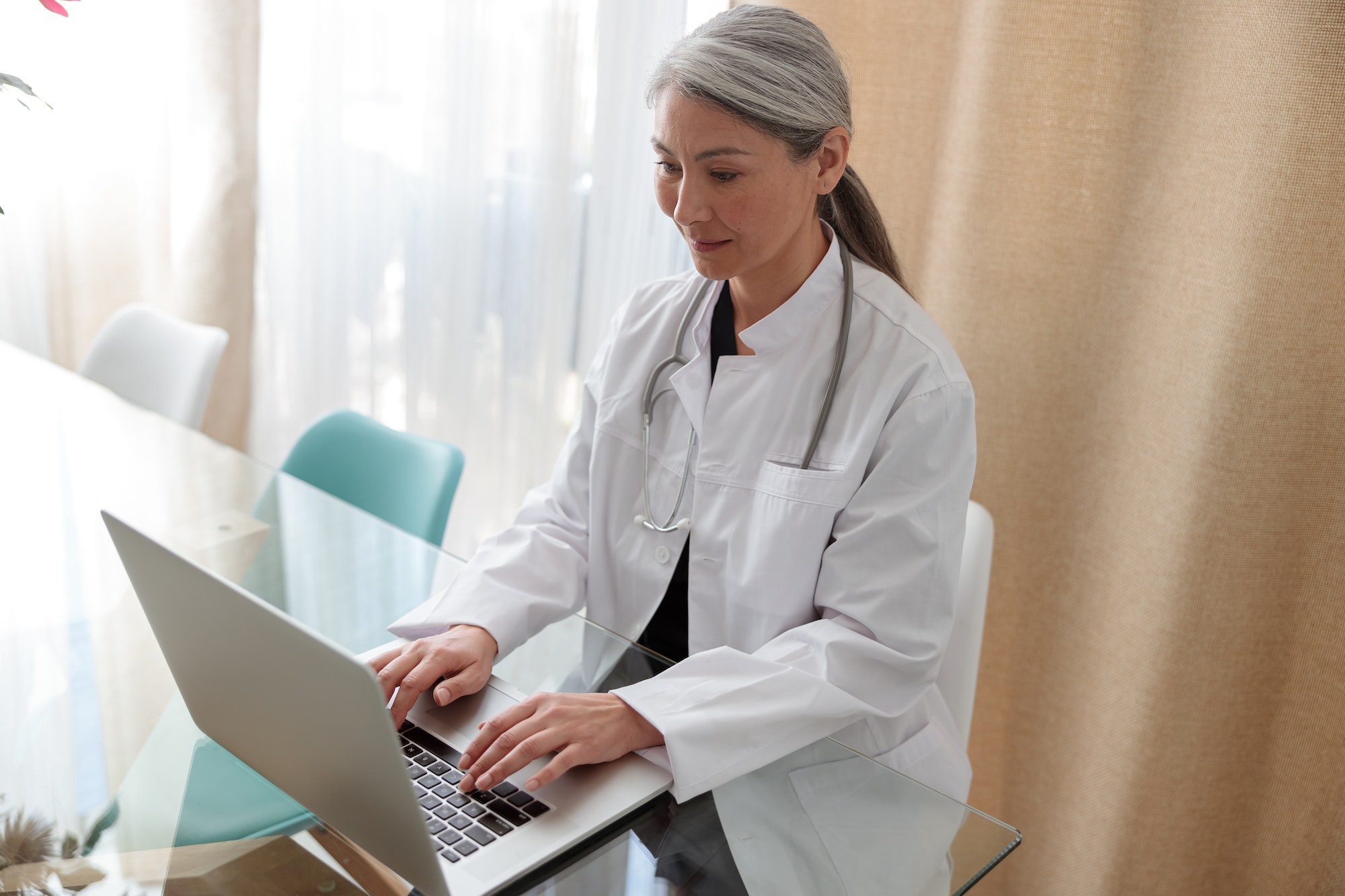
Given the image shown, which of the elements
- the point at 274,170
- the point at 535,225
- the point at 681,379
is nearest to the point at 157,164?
the point at 274,170

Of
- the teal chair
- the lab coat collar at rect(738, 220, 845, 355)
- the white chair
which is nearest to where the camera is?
the lab coat collar at rect(738, 220, 845, 355)

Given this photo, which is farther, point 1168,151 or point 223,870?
point 1168,151

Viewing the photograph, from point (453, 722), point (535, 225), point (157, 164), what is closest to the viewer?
point (453, 722)

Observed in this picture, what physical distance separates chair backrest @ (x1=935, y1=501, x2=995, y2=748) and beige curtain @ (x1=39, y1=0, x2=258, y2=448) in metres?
2.31

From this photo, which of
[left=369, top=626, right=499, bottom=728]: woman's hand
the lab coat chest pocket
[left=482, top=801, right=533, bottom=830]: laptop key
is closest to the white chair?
[left=369, top=626, right=499, bottom=728]: woman's hand

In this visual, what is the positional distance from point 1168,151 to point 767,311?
2.32 ft

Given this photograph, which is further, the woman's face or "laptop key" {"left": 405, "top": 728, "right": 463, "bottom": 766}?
the woman's face

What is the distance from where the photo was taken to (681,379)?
1399mm

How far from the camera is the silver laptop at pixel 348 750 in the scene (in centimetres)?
77

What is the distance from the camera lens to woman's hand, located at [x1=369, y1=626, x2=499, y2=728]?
3.52 feet

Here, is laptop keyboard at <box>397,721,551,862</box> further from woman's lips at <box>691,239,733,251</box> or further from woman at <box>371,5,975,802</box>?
woman's lips at <box>691,239,733,251</box>

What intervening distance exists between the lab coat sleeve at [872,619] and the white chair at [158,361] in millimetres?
1406

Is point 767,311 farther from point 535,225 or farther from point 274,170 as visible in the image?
point 274,170

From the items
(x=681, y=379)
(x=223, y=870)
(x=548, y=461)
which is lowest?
(x=548, y=461)
